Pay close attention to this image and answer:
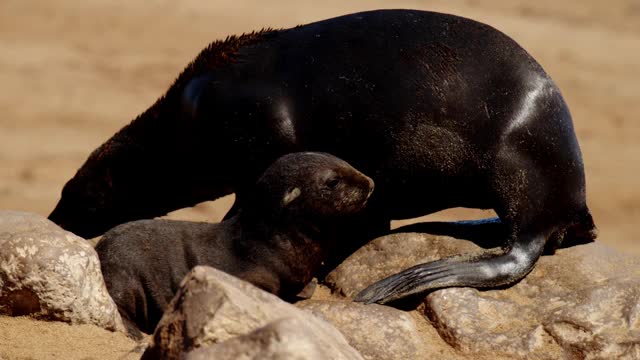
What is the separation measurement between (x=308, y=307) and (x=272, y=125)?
1.34m

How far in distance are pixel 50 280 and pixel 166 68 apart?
10329 millimetres

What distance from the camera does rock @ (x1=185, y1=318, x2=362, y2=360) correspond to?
360cm

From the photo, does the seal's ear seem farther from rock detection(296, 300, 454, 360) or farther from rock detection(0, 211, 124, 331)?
rock detection(0, 211, 124, 331)

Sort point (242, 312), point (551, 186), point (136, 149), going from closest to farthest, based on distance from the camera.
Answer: point (242, 312)
point (551, 186)
point (136, 149)

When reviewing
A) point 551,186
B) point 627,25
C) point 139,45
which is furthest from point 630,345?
point 627,25

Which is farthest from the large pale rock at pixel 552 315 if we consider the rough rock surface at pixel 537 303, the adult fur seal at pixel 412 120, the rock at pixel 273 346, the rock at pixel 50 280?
the rock at pixel 273 346

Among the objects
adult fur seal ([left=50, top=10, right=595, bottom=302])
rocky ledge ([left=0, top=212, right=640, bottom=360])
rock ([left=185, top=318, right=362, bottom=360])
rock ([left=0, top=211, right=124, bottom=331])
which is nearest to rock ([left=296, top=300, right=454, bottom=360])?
rocky ledge ([left=0, top=212, right=640, bottom=360])

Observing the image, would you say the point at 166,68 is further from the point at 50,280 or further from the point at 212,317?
the point at 212,317

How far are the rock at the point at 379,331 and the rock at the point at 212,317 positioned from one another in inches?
48.8

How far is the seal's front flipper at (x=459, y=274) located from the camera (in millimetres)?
6023

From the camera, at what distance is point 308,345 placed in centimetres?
366

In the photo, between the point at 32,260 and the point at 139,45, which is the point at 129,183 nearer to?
the point at 32,260

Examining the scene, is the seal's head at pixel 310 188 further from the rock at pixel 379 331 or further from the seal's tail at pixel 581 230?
the seal's tail at pixel 581 230

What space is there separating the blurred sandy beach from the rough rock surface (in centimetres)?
375
